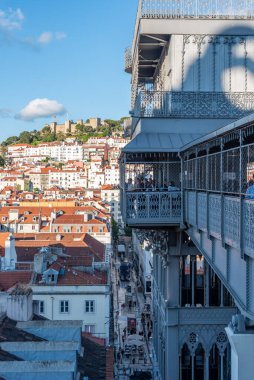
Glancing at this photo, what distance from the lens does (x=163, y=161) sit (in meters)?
14.6

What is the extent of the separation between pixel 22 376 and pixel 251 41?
10.0 metres

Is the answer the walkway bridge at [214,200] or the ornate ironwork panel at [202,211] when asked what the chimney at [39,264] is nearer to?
the walkway bridge at [214,200]

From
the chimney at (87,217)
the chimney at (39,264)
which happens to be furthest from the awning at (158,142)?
the chimney at (87,217)

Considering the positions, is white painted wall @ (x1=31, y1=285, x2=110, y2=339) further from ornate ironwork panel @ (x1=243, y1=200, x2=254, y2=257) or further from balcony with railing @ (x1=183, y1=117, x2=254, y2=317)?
ornate ironwork panel @ (x1=243, y1=200, x2=254, y2=257)

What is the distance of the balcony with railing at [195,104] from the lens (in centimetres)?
1542

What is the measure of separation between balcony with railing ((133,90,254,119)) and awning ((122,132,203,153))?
22.1 inches

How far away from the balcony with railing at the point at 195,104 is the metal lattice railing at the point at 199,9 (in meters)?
2.07

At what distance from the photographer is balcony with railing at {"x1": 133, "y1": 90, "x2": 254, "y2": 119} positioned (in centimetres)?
1542

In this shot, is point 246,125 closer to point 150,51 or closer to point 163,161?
point 163,161

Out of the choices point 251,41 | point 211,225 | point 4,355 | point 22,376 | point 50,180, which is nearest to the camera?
point 211,225

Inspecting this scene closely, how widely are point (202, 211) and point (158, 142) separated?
4088 mm

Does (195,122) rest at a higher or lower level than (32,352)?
higher

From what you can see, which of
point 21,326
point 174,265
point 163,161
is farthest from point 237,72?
point 21,326

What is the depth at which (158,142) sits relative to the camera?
572 inches
